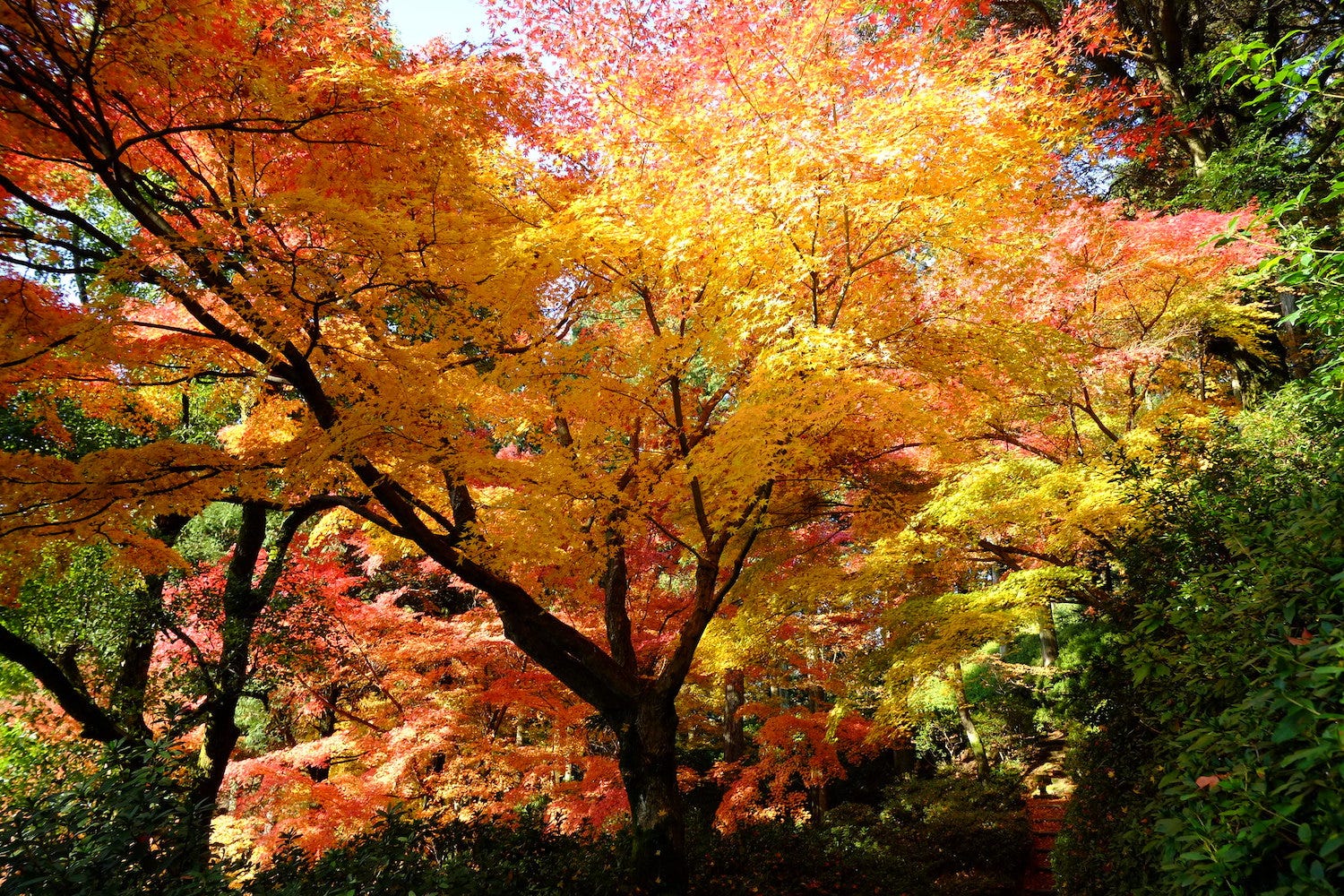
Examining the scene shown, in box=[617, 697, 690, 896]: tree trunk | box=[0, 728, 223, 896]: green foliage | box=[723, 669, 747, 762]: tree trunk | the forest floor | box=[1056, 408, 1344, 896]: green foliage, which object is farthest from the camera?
box=[723, 669, 747, 762]: tree trunk

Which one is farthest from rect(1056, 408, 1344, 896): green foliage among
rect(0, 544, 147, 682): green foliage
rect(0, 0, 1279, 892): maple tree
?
rect(0, 544, 147, 682): green foliage

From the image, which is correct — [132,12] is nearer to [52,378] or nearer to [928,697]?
[52,378]

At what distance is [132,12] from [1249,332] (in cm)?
1091

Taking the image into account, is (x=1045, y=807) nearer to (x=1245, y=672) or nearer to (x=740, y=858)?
(x=740, y=858)

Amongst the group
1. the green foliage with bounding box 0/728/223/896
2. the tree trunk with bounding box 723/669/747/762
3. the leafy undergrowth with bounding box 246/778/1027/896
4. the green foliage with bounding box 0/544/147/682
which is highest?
the green foliage with bounding box 0/544/147/682

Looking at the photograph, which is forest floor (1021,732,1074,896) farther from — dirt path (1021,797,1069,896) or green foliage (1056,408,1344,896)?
green foliage (1056,408,1344,896)

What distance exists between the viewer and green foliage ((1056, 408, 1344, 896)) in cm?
159

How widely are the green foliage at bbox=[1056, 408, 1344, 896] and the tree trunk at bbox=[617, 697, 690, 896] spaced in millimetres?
3512

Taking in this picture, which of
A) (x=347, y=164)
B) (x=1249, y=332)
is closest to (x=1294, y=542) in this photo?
(x=347, y=164)

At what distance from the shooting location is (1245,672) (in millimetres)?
2213

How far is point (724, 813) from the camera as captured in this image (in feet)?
29.6

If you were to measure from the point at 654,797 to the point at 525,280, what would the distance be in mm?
5123

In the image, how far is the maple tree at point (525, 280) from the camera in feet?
15.5

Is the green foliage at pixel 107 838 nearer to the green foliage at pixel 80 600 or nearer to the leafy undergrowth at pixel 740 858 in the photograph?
the leafy undergrowth at pixel 740 858
